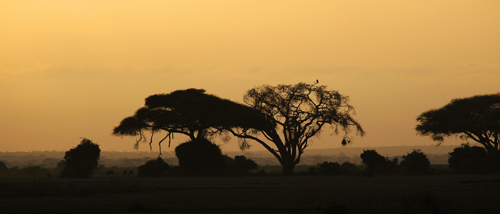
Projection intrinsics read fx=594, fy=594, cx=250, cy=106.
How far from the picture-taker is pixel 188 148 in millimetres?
51812

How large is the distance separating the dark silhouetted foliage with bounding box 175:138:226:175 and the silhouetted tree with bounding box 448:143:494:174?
2281cm

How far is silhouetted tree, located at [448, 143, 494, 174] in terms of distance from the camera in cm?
5338

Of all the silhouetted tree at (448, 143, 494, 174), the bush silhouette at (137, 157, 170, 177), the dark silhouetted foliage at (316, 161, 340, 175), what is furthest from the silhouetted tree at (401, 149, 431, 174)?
the bush silhouette at (137, 157, 170, 177)

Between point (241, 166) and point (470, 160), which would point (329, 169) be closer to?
point (241, 166)

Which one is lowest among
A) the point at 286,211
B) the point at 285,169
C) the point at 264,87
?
the point at 286,211

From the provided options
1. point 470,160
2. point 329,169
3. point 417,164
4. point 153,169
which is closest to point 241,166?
point 329,169

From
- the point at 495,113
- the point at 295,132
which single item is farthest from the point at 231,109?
the point at 495,113

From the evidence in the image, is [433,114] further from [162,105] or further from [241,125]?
[162,105]

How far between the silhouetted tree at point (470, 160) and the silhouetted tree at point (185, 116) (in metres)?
18.5

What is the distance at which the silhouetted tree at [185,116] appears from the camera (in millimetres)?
53719

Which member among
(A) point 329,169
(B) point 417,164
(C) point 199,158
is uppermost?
(C) point 199,158

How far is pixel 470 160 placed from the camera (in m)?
54.4

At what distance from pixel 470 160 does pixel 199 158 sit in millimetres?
24735

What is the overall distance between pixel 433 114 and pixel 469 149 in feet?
34.7
